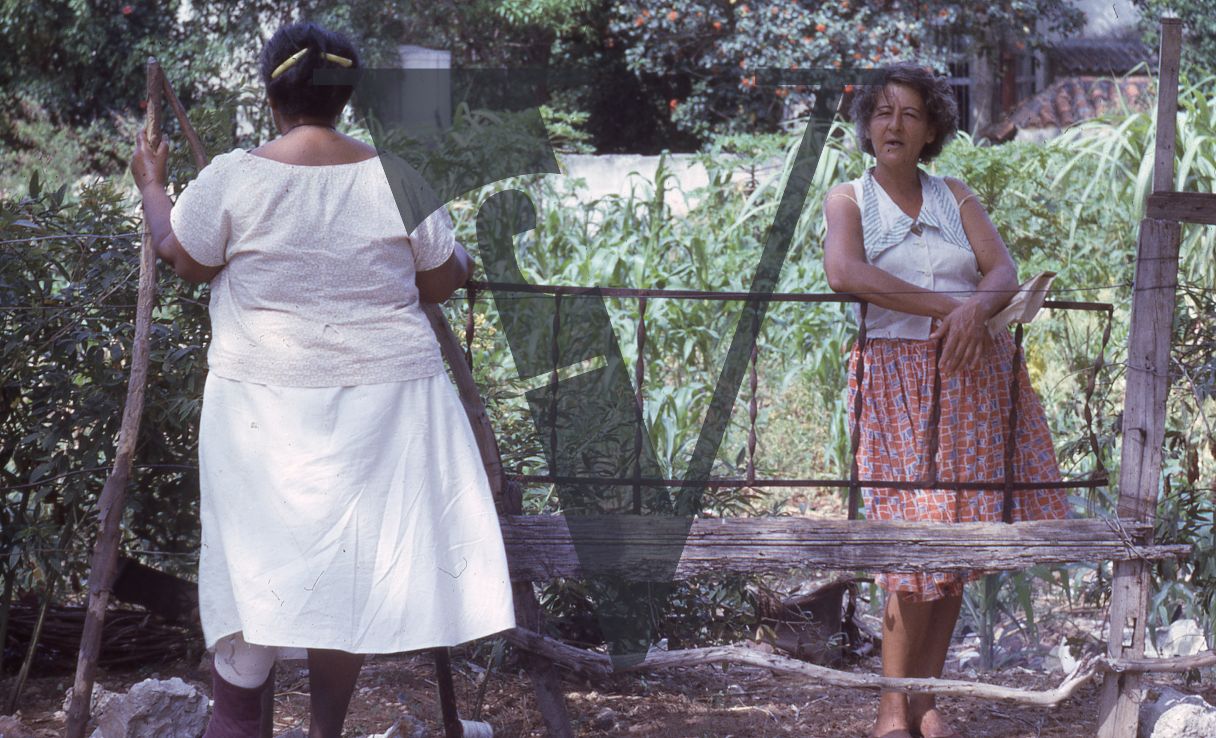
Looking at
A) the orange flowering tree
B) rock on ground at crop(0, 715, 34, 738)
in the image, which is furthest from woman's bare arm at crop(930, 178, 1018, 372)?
the orange flowering tree

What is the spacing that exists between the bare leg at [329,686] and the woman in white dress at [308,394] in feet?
0.10

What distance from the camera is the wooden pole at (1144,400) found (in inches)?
110

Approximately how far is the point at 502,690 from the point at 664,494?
0.65 meters

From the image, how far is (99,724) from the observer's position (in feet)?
8.93

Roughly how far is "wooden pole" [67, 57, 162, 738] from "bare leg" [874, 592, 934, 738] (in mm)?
1645

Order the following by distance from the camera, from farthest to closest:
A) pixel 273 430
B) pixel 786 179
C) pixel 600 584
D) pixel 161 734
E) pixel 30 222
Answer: pixel 786 179, pixel 600 584, pixel 30 222, pixel 161 734, pixel 273 430

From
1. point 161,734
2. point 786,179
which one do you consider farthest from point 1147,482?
point 786,179

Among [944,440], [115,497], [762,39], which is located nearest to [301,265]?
[115,497]

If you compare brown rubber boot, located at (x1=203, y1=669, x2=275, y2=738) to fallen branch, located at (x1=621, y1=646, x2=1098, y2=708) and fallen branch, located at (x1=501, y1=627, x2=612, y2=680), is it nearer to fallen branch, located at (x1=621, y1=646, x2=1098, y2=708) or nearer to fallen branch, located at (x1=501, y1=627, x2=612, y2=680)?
fallen branch, located at (x1=501, y1=627, x2=612, y2=680)

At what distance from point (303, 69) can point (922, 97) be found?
1370 mm

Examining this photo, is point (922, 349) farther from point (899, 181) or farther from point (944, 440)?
point (899, 181)

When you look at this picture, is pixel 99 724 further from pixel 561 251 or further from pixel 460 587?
pixel 561 251

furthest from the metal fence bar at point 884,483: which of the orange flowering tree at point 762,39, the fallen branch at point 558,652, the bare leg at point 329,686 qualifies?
the orange flowering tree at point 762,39

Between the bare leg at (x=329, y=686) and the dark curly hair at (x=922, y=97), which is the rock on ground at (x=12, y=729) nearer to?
the bare leg at (x=329, y=686)
